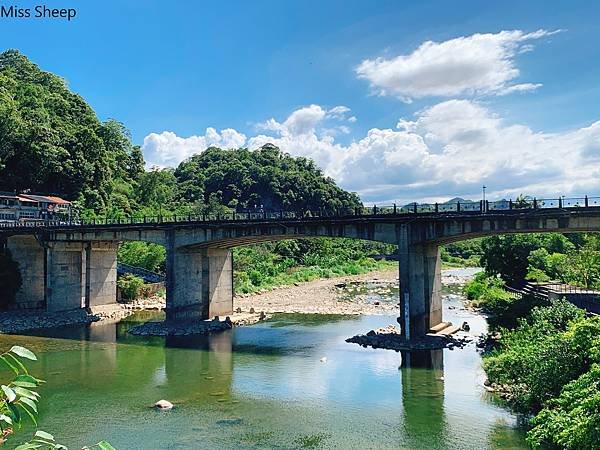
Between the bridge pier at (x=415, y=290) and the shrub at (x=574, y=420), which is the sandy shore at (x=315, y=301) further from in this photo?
the shrub at (x=574, y=420)

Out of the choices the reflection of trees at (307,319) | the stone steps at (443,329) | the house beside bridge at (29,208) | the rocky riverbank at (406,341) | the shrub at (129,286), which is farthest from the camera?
the shrub at (129,286)

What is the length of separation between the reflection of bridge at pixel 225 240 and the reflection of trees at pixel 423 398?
400cm

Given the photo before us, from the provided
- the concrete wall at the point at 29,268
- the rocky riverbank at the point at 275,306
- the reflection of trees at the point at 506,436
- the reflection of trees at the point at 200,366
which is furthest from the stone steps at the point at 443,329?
the concrete wall at the point at 29,268

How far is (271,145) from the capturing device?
14125 cm

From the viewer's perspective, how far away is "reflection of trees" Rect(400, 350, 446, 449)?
18719 millimetres

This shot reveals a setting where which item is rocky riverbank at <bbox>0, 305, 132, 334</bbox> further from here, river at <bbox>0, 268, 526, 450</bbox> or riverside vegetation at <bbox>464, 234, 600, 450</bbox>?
riverside vegetation at <bbox>464, 234, 600, 450</bbox>

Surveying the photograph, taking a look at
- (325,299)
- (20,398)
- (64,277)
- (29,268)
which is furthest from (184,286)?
(20,398)

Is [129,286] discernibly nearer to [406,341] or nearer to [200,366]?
[200,366]

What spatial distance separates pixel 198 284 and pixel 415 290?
17953mm

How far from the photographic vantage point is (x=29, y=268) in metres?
48.5

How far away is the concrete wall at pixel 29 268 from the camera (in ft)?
156

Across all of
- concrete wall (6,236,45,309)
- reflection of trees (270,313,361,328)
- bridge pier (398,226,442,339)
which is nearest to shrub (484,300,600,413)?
bridge pier (398,226,442,339)

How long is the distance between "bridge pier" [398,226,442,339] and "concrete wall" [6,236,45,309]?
33.0 m

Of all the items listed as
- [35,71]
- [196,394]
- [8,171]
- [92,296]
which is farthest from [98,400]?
[35,71]
